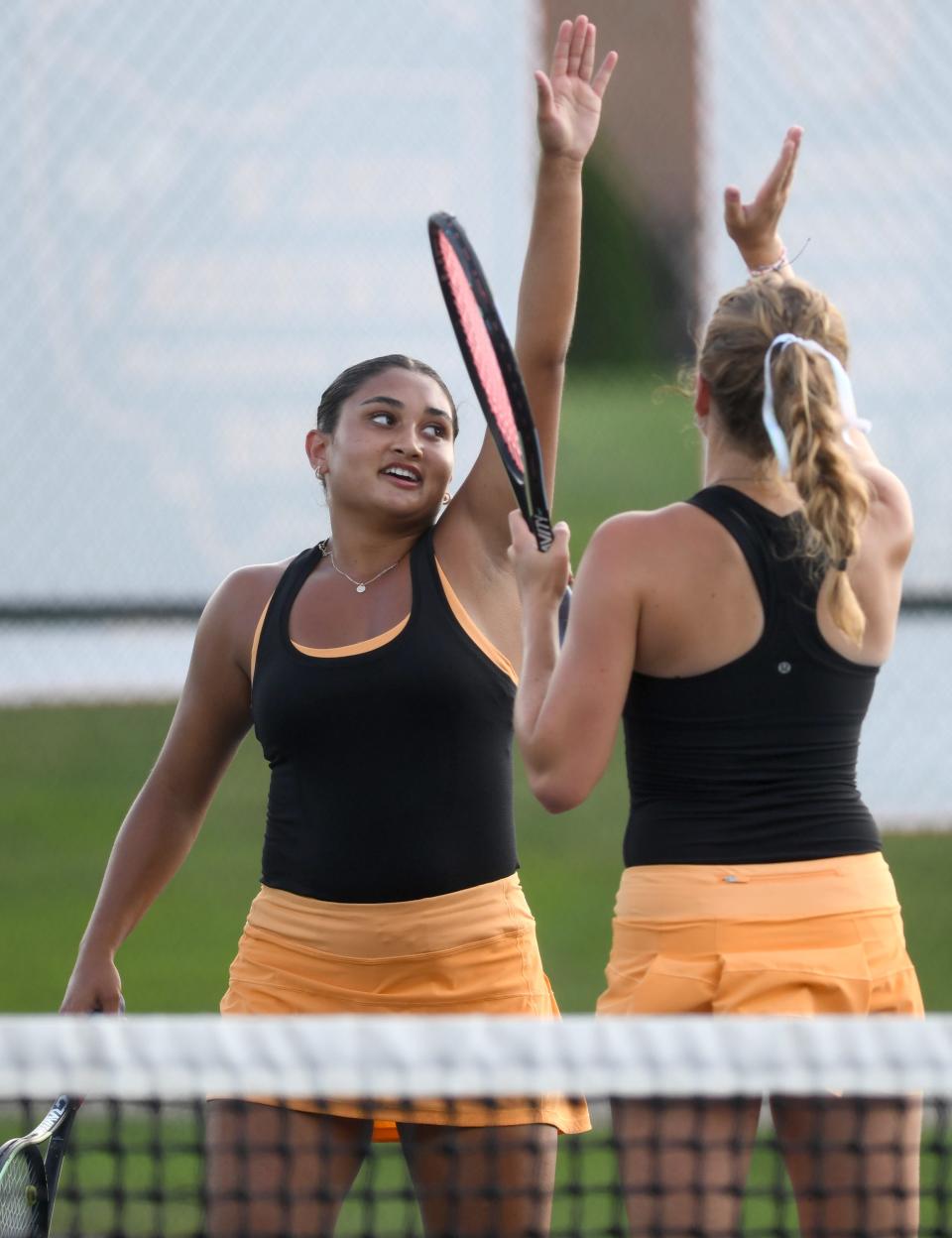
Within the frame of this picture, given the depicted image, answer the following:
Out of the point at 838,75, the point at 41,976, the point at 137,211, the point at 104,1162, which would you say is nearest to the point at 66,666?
the point at 41,976

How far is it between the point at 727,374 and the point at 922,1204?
110 inches

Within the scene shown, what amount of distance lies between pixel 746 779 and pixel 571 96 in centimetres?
108

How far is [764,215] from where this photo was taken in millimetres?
2797

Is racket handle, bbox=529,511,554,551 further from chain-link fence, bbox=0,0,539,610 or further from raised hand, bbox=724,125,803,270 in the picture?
chain-link fence, bbox=0,0,539,610

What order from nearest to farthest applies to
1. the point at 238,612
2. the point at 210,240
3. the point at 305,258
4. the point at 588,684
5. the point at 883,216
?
the point at 588,684
the point at 238,612
the point at 883,216
the point at 305,258
the point at 210,240

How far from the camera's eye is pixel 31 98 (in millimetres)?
6938

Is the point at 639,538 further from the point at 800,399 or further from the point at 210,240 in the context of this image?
the point at 210,240

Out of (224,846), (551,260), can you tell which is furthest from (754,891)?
(224,846)

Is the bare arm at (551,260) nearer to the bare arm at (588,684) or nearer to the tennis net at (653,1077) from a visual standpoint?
the bare arm at (588,684)

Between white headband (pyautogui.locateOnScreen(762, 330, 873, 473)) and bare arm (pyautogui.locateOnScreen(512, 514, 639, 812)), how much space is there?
207mm

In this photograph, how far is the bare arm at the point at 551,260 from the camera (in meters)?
2.71

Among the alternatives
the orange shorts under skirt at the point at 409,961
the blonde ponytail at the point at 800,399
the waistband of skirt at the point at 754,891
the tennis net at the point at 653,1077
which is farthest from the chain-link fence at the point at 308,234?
the tennis net at the point at 653,1077

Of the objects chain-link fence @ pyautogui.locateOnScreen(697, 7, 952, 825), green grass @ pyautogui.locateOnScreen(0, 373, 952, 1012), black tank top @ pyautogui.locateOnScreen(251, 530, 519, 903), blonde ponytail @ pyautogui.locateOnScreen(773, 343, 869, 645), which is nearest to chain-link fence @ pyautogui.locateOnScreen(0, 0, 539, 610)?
chain-link fence @ pyautogui.locateOnScreen(697, 7, 952, 825)

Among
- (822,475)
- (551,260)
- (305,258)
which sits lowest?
(822,475)
